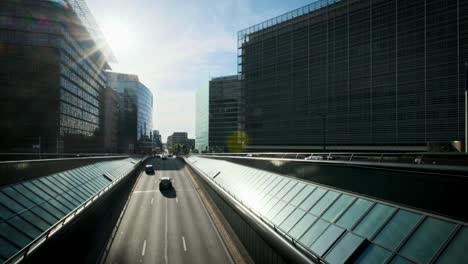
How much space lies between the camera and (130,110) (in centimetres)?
17262

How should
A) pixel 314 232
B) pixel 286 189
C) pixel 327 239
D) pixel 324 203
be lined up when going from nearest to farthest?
pixel 327 239 → pixel 314 232 → pixel 324 203 → pixel 286 189

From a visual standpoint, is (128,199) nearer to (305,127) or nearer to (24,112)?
(24,112)

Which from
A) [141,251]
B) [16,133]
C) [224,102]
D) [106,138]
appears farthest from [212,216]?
[224,102]

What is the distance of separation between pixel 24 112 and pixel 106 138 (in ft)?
210

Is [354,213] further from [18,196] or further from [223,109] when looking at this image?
[223,109]

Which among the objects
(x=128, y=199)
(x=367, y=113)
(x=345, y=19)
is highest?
(x=345, y=19)

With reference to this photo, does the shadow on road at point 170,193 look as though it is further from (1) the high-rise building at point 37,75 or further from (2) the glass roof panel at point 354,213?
(1) the high-rise building at point 37,75

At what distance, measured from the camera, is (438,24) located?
7344cm

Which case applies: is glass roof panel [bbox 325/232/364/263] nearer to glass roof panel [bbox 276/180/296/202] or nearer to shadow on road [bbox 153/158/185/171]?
glass roof panel [bbox 276/180/296/202]

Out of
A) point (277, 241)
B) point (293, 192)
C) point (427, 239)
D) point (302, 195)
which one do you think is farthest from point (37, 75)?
point (427, 239)

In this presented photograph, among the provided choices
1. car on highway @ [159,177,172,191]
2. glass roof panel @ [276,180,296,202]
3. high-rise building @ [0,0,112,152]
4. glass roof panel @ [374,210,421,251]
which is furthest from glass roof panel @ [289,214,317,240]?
high-rise building @ [0,0,112,152]

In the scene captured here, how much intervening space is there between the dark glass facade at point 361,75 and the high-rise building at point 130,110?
7690 cm

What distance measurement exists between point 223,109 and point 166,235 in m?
154

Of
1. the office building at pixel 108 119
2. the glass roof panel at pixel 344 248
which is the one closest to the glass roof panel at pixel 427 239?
the glass roof panel at pixel 344 248
